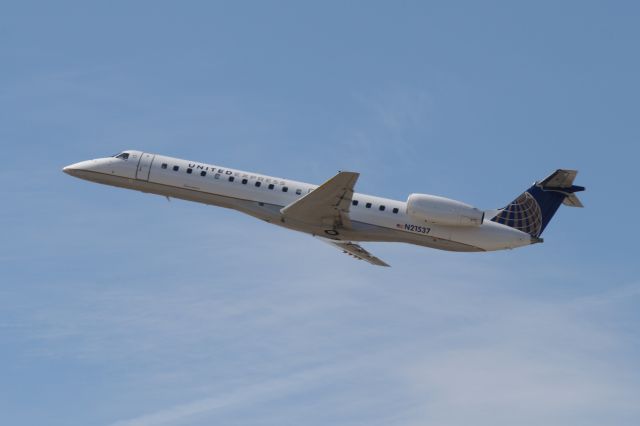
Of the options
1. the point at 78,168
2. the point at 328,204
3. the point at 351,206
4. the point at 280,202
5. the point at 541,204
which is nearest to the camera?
the point at 328,204

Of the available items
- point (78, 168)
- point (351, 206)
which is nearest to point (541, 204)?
point (351, 206)

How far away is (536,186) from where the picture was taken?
46.1 meters

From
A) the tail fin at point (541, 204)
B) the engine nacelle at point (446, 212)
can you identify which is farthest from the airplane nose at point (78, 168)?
the tail fin at point (541, 204)

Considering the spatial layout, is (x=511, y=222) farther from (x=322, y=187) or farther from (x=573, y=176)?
(x=322, y=187)

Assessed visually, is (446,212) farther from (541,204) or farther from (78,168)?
(78,168)

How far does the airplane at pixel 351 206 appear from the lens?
43.6 m

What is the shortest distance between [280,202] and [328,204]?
2852mm

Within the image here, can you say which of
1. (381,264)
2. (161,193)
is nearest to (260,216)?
(161,193)

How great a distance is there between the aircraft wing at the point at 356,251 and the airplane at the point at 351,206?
2.49 meters

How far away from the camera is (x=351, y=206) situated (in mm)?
44844

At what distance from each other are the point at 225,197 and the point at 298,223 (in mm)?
3711

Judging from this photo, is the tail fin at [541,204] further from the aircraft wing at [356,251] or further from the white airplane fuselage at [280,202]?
the aircraft wing at [356,251]

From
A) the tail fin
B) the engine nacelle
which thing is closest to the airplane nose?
the engine nacelle

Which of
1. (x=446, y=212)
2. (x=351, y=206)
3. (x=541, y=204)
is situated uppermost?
(x=541, y=204)
